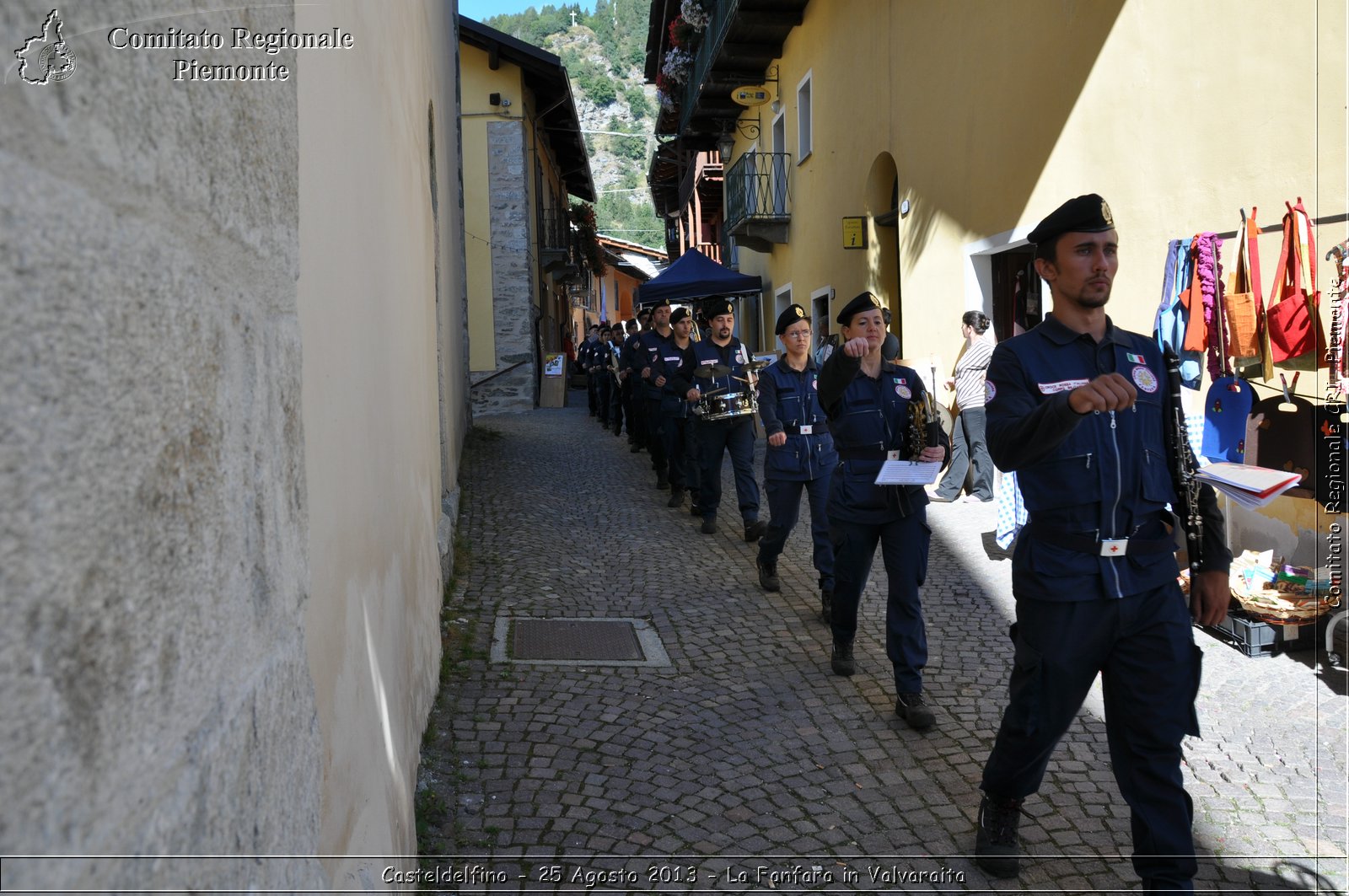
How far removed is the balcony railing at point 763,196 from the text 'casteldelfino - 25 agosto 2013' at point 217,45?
57.0 ft

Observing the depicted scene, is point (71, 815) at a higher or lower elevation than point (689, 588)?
higher

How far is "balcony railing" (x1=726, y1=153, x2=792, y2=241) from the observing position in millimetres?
18812

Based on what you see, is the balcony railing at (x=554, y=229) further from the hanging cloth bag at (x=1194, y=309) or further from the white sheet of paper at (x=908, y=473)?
the white sheet of paper at (x=908, y=473)

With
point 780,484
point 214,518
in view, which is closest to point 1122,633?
point 214,518

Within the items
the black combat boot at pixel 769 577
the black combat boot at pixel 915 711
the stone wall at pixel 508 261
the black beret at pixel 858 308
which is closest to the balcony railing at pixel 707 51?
the stone wall at pixel 508 261

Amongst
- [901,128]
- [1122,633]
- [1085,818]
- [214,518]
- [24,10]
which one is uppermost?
[901,128]

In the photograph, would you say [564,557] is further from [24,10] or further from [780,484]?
[24,10]

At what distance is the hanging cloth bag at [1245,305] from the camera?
612cm

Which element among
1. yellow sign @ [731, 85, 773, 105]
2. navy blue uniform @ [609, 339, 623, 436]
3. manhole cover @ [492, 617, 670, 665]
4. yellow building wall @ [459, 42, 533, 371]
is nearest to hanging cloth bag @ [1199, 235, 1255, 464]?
manhole cover @ [492, 617, 670, 665]

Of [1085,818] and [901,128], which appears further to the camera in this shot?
[901,128]

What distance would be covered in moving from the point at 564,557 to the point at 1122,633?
5.52 metres

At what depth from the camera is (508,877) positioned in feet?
11.3

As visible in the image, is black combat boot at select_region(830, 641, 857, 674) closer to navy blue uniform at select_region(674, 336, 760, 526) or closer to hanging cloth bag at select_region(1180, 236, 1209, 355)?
hanging cloth bag at select_region(1180, 236, 1209, 355)

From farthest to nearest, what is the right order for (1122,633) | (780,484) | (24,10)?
(780,484) < (1122,633) < (24,10)
